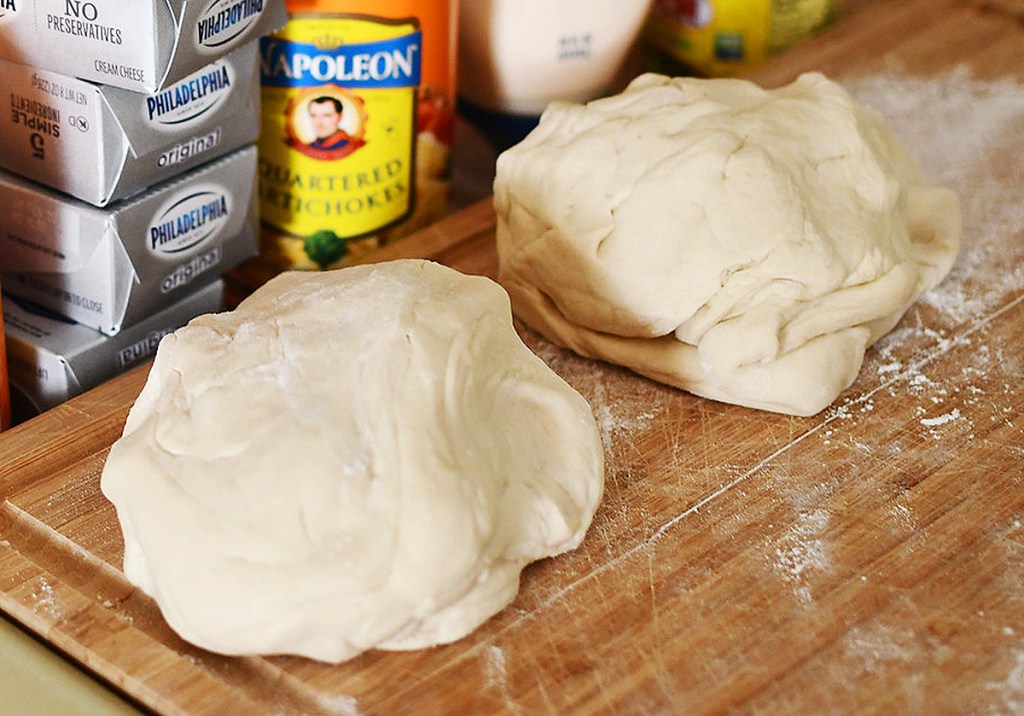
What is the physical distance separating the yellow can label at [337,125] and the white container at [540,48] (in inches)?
6.0

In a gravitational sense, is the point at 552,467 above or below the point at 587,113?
below

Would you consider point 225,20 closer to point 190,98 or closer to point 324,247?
point 190,98

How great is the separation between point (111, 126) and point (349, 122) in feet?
0.92

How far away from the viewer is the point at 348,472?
868 millimetres

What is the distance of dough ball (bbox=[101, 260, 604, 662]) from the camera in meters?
0.85

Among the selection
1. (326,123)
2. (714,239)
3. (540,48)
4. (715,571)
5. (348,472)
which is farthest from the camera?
(540,48)

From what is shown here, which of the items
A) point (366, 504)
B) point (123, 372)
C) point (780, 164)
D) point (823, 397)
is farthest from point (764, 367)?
point (123, 372)

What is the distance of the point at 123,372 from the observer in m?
1.19

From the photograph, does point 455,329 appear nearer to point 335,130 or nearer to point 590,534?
point 590,534

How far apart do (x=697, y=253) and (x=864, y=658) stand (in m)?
0.38

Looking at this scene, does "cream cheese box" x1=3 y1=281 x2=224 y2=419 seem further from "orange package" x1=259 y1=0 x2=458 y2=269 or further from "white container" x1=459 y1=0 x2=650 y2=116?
"white container" x1=459 y1=0 x2=650 y2=116

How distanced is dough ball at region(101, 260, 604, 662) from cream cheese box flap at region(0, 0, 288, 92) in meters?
0.21

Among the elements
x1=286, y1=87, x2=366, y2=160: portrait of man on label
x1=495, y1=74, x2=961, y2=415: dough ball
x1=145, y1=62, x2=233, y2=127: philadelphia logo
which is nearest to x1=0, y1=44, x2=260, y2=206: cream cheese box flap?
x1=145, y1=62, x2=233, y2=127: philadelphia logo

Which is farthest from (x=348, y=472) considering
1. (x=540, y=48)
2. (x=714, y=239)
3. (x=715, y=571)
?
(x=540, y=48)
